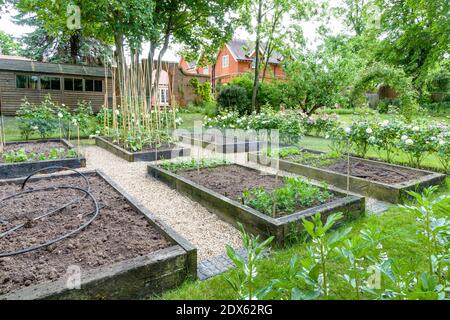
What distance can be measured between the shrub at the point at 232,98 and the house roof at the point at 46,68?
7.61 m

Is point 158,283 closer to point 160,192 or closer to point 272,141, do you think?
point 160,192

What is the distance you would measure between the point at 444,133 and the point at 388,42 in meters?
15.2

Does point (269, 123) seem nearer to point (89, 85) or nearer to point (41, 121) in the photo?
point (41, 121)

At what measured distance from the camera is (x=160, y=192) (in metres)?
4.66

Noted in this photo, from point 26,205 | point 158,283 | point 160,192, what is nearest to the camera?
point 158,283

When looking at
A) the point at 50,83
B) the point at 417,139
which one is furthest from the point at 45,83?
the point at 417,139

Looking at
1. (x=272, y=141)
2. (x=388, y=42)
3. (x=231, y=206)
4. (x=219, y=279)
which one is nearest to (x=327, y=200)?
(x=231, y=206)

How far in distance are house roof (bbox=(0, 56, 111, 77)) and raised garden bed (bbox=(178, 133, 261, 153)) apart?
10549 mm

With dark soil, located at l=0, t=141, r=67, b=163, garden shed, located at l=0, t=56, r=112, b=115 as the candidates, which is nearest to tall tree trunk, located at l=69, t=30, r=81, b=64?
garden shed, located at l=0, t=56, r=112, b=115

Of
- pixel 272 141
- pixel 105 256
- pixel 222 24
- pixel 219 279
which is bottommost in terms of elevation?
pixel 219 279

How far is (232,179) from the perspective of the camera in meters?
4.63

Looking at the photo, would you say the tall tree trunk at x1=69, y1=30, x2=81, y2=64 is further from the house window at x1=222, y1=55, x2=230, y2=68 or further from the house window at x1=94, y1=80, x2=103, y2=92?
the house window at x1=222, y1=55, x2=230, y2=68

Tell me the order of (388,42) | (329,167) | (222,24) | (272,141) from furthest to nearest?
(388,42) → (222,24) → (272,141) → (329,167)

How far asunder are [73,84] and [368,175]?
1640 cm
